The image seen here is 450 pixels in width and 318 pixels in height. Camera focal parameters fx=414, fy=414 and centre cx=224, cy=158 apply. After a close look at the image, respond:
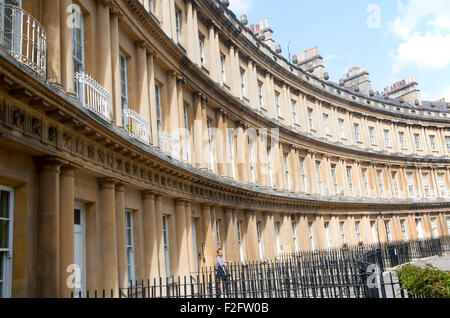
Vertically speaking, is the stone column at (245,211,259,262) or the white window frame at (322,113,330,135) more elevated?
the white window frame at (322,113,330,135)

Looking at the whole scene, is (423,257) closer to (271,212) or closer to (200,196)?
(271,212)

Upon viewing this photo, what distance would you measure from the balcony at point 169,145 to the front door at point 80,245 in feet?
14.6

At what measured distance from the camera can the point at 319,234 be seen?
26406mm

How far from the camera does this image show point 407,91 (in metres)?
43.4

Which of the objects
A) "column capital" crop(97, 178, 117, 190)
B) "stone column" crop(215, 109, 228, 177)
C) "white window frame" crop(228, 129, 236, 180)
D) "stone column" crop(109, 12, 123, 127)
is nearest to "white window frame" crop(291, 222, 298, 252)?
"white window frame" crop(228, 129, 236, 180)

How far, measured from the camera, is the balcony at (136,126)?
36.8 ft

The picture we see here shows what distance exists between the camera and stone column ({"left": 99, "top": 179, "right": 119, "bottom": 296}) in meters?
9.18

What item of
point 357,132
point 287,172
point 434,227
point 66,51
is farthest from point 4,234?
point 434,227

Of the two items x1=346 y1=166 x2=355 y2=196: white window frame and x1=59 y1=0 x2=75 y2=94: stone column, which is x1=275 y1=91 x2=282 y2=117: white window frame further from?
x1=59 y1=0 x2=75 y2=94: stone column

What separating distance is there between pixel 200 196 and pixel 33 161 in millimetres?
8585

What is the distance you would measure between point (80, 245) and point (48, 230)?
196cm

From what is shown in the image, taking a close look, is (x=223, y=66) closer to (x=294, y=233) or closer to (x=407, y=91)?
(x=294, y=233)

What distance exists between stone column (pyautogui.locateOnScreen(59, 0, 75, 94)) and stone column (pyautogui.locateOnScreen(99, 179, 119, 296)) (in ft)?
8.01

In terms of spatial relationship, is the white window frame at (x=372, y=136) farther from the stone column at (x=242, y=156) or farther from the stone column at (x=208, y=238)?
the stone column at (x=208, y=238)
